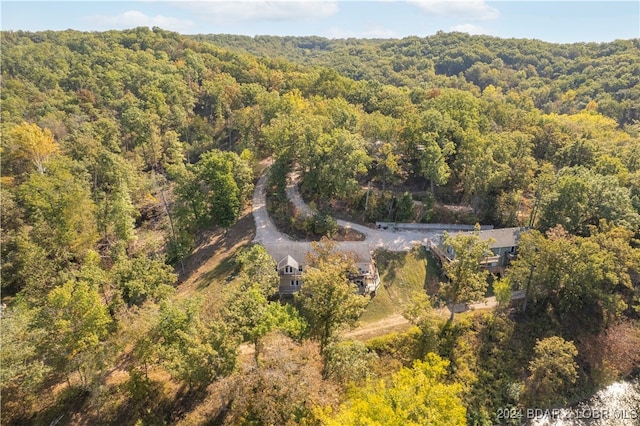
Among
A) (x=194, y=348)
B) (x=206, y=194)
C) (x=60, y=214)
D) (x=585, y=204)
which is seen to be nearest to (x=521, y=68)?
(x=585, y=204)

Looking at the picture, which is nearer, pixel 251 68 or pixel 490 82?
pixel 251 68

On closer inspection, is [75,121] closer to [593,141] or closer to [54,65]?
[54,65]

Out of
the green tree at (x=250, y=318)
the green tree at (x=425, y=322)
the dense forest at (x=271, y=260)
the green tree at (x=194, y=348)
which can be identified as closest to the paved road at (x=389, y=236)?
the dense forest at (x=271, y=260)

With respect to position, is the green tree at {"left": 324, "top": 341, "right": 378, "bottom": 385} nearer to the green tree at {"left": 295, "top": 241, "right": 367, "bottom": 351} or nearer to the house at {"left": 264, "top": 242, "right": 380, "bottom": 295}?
the green tree at {"left": 295, "top": 241, "right": 367, "bottom": 351}

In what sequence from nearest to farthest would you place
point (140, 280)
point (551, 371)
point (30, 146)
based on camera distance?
point (551, 371)
point (140, 280)
point (30, 146)

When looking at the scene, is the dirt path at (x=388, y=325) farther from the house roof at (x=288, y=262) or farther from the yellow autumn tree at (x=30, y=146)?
the yellow autumn tree at (x=30, y=146)

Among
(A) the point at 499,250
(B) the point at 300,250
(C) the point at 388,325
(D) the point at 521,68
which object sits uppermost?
(D) the point at 521,68

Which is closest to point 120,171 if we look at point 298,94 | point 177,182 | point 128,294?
point 177,182

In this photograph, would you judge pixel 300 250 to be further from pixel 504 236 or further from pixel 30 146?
pixel 30 146
